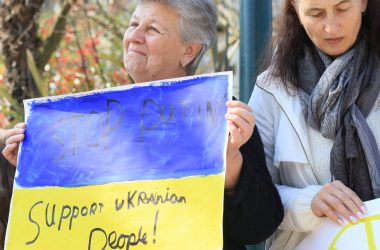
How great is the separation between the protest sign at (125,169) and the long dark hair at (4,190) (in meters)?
0.16

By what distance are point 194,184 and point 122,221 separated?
23cm

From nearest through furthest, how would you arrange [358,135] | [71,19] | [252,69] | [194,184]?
[194,184] → [358,135] → [252,69] → [71,19]

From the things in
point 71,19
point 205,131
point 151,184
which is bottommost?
point 151,184

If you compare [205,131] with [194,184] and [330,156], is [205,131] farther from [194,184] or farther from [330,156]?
[330,156]

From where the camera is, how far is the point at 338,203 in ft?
7.82

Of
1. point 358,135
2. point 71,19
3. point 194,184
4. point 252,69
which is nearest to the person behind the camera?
point 194,184

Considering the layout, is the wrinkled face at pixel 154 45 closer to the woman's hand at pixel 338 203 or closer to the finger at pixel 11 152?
the finger at pixel 11 152

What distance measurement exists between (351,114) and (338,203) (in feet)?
0.88

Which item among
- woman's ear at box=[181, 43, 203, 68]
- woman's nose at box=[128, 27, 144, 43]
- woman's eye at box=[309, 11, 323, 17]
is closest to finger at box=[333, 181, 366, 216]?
woman's eye at box=[309, 11, 323, 17]

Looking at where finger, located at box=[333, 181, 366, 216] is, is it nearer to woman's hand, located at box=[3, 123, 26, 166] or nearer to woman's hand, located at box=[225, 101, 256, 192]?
woman's hand, located at box=[225, 101, 256, 192]

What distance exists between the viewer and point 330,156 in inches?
98.1

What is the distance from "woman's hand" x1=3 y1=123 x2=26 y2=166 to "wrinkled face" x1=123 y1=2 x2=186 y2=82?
0.39 m

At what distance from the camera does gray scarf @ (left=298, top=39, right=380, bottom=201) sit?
245 cm

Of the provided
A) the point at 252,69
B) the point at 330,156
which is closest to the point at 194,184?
the point at 330,156
